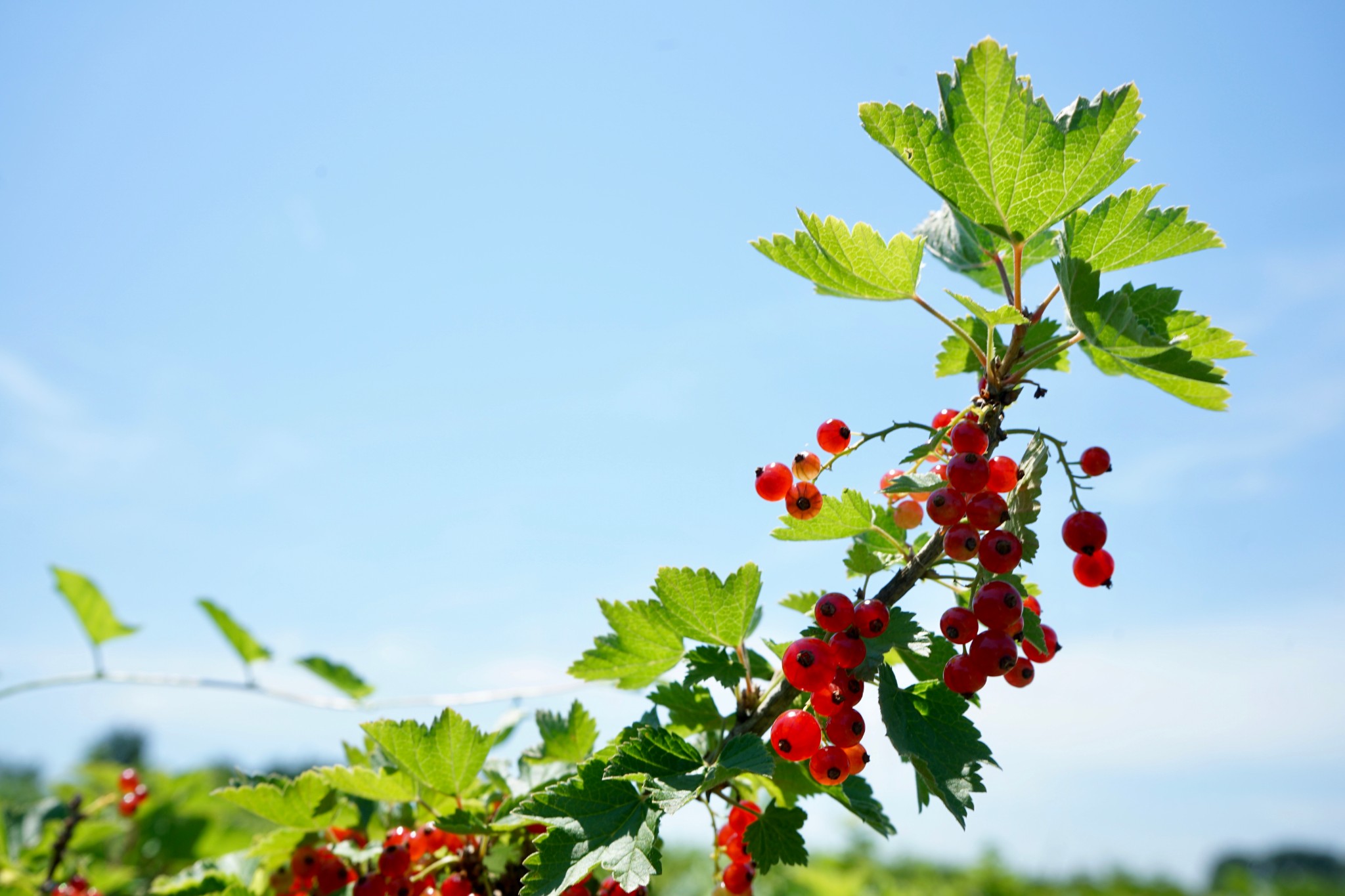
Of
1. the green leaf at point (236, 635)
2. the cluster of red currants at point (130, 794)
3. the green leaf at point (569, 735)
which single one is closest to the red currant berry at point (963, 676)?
the green leaf at point (569, 735)

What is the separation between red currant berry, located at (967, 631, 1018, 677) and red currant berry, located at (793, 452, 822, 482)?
48 centimetres

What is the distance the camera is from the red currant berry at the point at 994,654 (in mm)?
1414

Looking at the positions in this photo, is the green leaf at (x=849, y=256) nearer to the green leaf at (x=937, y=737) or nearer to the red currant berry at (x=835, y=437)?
the red currant berry at (x=835, y=437)

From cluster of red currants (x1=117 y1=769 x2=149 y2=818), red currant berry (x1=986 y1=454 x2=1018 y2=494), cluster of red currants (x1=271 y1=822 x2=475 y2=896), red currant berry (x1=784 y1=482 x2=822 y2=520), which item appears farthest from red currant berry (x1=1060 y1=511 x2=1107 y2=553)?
cluster of red currants (x1=117 y1=769 x2=149 y2=818)

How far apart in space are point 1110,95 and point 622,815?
1689 millimetres

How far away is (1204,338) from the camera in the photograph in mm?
1675

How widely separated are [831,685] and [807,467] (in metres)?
0.47

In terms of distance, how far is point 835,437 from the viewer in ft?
5.64

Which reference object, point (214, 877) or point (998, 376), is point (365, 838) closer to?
point (214, 877)

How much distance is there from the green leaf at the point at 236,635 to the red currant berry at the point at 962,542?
314 centimetres

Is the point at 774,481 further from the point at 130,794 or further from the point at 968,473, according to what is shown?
the point at 130,794

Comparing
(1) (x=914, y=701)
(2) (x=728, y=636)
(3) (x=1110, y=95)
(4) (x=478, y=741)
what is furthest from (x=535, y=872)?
(3) (x=1110, y=95)

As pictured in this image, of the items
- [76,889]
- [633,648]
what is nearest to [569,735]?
[633,648]

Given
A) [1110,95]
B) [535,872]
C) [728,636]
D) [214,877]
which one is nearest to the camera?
[535,872]
